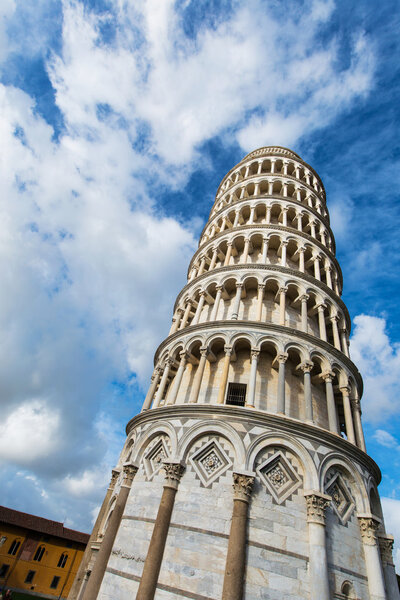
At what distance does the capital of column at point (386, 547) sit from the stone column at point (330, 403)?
13.2 feet

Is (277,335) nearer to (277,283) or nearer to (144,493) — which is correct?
(277,283)

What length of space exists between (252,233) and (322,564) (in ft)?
52.5

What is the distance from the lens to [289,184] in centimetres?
2503

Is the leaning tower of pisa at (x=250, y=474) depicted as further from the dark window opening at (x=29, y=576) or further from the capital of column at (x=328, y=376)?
the dark window opening at (x=29, y=576)

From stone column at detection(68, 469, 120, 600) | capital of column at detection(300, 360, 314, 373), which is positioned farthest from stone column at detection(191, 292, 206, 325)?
stone column at detection(68, 469, 120, 600)

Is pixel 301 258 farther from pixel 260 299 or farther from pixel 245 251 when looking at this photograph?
pixel 260 299

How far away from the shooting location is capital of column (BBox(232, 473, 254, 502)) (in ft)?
34.8

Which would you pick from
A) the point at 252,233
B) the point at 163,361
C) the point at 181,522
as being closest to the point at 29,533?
the point at 163,361

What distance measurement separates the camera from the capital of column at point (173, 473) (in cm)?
1144

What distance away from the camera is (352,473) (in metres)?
12.4

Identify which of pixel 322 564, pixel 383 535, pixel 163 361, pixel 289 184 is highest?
pixel 289 184

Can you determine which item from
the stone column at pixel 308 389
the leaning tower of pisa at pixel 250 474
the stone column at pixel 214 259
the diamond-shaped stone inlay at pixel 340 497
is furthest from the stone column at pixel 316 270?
the diamond-shaped stone inlay at pixel 340 497

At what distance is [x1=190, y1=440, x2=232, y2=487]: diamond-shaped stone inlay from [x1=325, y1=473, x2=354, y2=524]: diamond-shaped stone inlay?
362 centimetres

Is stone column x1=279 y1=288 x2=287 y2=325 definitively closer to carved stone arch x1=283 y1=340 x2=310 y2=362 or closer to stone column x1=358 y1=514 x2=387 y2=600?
carved stone arch x1=283 y1=340 x2=310 y2=362
